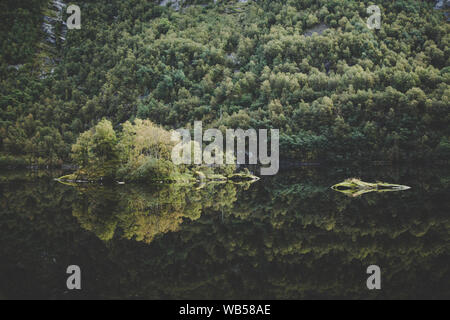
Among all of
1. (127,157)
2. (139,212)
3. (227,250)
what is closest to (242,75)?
(127,157)

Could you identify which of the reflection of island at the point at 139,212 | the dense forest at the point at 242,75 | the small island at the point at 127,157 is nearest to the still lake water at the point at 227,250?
the reflection of island at the point at 139,212

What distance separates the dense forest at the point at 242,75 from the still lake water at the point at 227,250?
7046 cm

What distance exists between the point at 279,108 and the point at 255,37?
139ft

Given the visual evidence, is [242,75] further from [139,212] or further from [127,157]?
[139,212]

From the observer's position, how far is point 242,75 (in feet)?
403

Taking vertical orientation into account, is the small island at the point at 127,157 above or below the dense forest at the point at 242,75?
below

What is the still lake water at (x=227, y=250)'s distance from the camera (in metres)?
11.1

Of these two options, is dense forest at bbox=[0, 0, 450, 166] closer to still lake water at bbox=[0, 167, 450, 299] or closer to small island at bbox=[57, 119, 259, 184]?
small island at bbox=[57, 119, 259, 184]

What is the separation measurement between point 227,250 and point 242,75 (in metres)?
112

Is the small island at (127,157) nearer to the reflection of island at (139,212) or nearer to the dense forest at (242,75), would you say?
the reflection of island at (139,212)

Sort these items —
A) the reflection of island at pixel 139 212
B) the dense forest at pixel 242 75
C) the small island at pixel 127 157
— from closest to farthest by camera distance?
the reflection of island at pixel 139 212, the small island at pixel 127 157, the dense forest at pixel 242 75

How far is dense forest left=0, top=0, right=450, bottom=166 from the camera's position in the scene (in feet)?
298

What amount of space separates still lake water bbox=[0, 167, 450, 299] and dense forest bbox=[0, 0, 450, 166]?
70458 millimetres

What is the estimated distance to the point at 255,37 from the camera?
5305 inches
